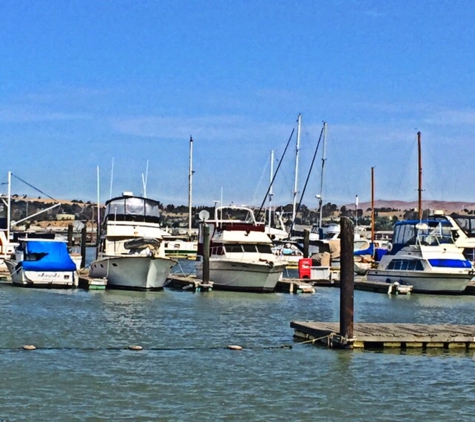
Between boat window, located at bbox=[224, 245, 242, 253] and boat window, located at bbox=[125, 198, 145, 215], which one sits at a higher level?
boat window, located at bbox=[125, 198, 145, 215]

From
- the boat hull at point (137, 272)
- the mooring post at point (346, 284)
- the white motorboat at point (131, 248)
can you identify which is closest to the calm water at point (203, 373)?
the mooring post at point (346, 284)

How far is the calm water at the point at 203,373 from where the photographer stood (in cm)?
2080

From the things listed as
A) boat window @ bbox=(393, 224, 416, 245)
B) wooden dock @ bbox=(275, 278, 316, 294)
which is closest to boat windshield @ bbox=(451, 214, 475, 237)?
boat window @ bbox=(393, 224, 416, 245)

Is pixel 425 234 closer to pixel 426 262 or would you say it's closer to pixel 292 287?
pixel 426 262

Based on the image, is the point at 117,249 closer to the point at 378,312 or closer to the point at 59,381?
the point at 378,312

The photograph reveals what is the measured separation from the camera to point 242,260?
166 ft

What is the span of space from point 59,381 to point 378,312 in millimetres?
22507

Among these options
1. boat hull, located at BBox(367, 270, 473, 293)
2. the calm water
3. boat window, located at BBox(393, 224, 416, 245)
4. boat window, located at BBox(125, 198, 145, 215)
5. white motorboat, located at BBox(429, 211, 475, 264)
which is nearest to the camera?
the calm water

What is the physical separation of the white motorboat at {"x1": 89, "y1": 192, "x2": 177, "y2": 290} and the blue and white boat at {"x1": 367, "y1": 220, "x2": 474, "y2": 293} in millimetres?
13653

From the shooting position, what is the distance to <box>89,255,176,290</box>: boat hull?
162ft

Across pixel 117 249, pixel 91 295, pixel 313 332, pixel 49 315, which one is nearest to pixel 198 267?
pixel 117 249

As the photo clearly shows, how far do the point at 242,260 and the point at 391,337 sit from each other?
74.6ft

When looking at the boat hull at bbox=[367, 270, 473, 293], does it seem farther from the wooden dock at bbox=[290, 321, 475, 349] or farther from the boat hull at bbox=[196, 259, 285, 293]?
the wooden dock at bbox=[290, 321, 475, 349]

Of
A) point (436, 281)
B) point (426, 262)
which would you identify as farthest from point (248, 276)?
point (436, 281)
